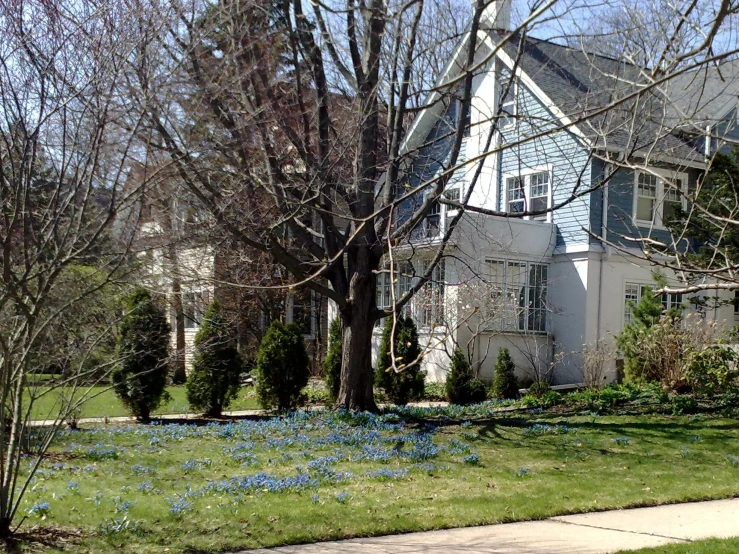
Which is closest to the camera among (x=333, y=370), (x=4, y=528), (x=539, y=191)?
(x=4, y=528)

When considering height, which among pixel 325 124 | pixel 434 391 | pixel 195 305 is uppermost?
pixel 325 124

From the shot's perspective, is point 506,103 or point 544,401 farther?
point 506,103

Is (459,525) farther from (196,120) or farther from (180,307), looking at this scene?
(180,307)

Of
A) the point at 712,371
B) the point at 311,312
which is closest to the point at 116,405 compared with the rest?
the point at 311,312

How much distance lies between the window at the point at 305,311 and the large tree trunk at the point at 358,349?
1170 cm

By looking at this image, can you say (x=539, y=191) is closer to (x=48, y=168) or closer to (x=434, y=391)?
(x=434, y=391)

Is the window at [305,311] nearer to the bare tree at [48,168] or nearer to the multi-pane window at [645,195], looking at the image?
the multi-pane window at [645,195]

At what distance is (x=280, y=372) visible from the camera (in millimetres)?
14859

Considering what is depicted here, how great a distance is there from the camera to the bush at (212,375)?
1441cm

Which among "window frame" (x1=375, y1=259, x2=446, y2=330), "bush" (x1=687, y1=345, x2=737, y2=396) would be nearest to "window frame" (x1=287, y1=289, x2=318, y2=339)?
"window frame" (x1=375, y1=259, x2=446, y2=330)

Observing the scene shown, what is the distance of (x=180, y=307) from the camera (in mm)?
20906

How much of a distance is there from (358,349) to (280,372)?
246 cm

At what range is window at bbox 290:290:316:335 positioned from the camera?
2515cm

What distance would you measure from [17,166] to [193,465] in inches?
163
